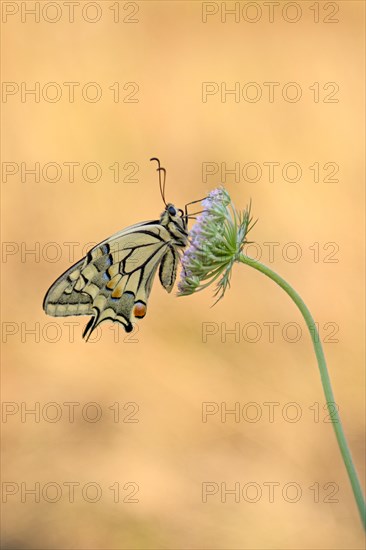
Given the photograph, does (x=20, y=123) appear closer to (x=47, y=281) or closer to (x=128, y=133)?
(x=128, y=133)

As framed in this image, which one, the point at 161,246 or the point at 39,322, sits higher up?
the point at 161,246

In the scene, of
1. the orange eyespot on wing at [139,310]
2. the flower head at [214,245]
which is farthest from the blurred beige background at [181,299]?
the flower head at [214,245]

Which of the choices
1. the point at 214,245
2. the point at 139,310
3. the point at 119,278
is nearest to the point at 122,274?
the point at 119,278

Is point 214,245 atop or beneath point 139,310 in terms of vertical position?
atop

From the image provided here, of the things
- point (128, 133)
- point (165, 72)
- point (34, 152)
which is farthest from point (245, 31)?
point (34, 152)

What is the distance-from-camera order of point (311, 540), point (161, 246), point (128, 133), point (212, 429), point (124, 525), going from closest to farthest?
1. point (161, 246)
2. point (311, 540)
3. point (124, 525)
4. point (212, 429)
5. point (128, 133)

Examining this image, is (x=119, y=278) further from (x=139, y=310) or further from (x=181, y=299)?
(x=181, y=299)

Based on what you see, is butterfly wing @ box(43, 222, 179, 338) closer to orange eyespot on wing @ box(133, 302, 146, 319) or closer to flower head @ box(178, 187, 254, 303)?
orange eyespot on wing @ box(133, 302, 146, 319)
